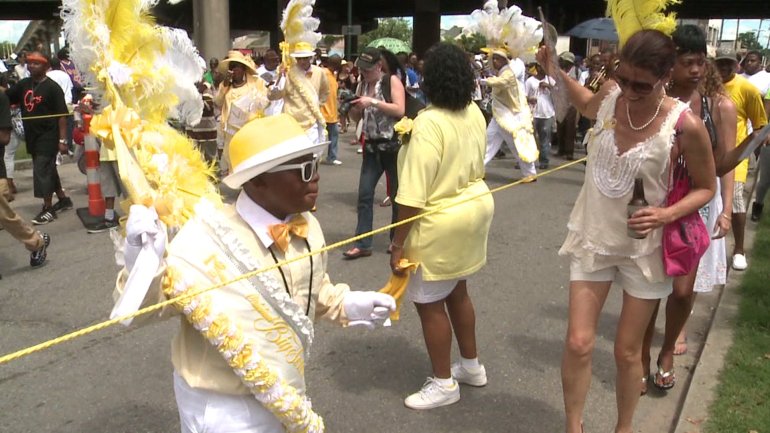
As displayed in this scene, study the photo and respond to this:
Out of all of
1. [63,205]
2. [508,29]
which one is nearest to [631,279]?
[508,29]

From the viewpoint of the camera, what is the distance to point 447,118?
3.33m

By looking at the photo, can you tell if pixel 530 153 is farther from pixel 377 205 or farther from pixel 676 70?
pixel 676 70

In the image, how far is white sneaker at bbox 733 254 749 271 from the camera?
5754mm

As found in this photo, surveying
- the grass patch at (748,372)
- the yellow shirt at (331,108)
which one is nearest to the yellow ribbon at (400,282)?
the grass patch at (748,372)

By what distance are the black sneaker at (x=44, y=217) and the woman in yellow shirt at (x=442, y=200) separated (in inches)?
217

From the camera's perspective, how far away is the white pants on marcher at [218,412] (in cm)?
202

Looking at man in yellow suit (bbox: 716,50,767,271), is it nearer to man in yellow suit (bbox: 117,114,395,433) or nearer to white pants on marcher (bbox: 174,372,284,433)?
man in yellow suit (bbox: 117,114,395,433)

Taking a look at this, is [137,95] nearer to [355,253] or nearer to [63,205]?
[355,253]

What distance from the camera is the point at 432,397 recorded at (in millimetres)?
3543

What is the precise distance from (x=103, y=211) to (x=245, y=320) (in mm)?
5972

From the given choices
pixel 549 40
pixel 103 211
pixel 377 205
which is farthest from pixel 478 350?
pixel 103 211

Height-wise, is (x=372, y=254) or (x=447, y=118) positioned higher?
(x=447, y=118)

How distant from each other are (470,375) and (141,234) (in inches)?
97.9

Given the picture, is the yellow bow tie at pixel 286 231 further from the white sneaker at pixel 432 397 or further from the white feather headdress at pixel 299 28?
the white feather headdress at pixel 299 28
